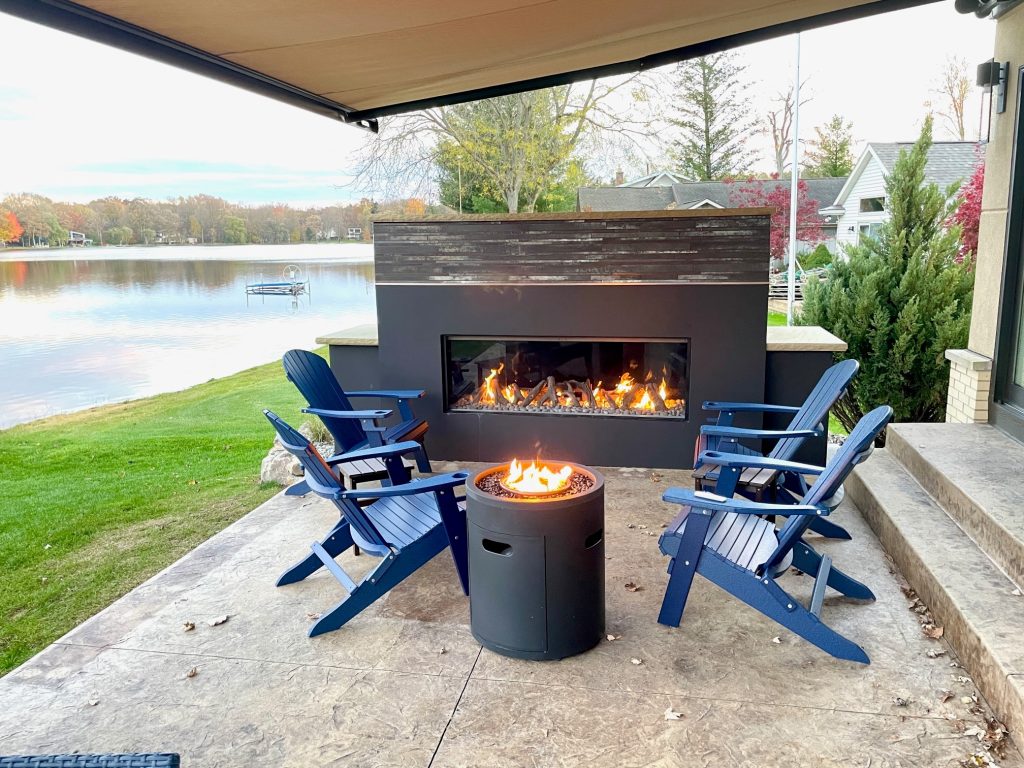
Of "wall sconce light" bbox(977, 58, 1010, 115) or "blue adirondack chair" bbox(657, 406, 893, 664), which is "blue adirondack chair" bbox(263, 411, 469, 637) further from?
"wall sconce light" bbox(977, 58, 1010, 115)

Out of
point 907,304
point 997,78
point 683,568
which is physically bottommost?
point 683,568

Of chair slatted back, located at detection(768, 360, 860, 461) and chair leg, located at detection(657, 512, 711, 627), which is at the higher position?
chair slatted back, located at detection(768, 360, 860, 461)

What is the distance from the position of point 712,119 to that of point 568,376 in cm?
2096

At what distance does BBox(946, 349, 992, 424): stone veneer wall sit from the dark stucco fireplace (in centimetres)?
127

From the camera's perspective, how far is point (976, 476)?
3.63m

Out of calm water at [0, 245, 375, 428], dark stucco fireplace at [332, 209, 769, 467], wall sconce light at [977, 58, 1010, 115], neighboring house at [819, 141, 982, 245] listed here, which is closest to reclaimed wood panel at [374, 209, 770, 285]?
dark stucco fireplace at [332, 209, 769, 467]

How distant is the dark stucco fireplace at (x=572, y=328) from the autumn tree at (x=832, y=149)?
24.6m

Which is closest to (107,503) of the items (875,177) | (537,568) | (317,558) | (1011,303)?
(317,558)

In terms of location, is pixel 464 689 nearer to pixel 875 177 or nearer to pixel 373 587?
pixel 373 587

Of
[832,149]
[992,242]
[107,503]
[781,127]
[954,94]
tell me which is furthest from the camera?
[832,149]

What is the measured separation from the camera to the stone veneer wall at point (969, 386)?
4.57 metres

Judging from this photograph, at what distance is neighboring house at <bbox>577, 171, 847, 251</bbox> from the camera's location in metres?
23.7

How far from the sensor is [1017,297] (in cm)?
441

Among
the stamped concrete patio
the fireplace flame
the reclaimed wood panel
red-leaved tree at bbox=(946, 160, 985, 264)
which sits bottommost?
the stamped concrete patio
